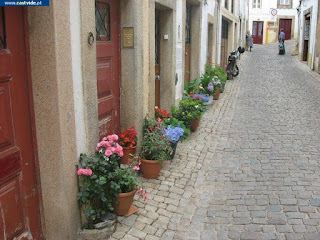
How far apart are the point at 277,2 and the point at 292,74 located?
962 inches

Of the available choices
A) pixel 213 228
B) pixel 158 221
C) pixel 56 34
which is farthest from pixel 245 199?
pixel 56 34

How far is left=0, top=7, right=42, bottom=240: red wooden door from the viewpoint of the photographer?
279 cm

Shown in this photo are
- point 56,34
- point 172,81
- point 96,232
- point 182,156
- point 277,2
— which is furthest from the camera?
point 277,2

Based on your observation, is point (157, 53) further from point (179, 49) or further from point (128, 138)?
point (128, 138)

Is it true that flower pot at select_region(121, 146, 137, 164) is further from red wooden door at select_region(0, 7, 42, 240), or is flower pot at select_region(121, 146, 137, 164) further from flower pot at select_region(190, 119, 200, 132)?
flower pot at select_region(190, 119, 200, 132)

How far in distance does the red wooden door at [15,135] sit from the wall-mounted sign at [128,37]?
2.05m

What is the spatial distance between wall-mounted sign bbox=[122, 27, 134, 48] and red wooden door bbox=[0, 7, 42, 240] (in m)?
2.05

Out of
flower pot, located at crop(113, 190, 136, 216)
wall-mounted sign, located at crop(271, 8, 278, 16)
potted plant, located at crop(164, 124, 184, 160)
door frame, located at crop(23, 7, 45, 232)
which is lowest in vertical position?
flower pot, located at crop(113, 190, 136, 216)

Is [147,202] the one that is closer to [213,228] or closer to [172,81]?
[213,228]

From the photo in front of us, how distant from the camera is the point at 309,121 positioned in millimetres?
8375

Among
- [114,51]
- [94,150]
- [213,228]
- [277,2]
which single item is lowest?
[213,228]

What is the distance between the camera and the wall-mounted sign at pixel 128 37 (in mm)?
4840

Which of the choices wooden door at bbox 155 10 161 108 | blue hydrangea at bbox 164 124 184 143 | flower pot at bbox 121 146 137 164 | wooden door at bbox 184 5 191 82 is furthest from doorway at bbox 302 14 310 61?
flower pot at bbox 121 146 137 164

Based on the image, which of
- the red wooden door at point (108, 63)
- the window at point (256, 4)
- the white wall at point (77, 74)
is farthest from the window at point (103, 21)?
the window at point (256, 4)
